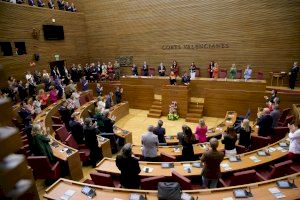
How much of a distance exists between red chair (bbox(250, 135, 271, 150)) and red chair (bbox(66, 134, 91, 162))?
4.44m

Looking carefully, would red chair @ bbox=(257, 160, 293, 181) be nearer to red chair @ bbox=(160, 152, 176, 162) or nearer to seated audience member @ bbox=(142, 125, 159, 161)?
red chair @ bbox=(160, 152, 176, 162)

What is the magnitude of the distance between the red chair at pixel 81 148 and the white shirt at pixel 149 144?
208 cm

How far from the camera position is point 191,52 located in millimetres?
14484

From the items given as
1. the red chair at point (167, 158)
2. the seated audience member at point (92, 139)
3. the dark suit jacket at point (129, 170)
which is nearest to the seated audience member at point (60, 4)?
the seated audience member at point (92, 139)

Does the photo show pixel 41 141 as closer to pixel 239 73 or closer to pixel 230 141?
pixel 230 141

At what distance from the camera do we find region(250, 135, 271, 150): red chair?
20.5 feet

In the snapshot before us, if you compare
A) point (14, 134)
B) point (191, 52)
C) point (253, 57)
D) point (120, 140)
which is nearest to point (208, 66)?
point (191, 52)

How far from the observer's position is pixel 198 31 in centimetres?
1403

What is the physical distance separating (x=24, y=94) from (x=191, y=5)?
391 inches

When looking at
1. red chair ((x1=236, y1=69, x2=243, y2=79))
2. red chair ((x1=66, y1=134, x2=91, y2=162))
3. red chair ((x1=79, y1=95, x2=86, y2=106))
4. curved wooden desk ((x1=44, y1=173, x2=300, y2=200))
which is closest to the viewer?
curved wooden desk ((x1=44, y1=173, x2=300, y2=200))

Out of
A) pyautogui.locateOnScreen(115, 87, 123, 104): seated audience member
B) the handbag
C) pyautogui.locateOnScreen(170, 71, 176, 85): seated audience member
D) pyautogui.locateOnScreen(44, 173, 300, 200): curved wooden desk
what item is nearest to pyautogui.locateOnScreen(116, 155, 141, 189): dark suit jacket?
pyautogui.locateOnScreen(44, 173, 300, 200): curved wooden desk

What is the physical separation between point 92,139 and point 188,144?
2.64 meters

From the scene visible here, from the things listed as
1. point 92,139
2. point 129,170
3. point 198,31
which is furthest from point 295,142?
point 198,31

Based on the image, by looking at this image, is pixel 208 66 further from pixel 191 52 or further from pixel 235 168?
pixel 235 168
